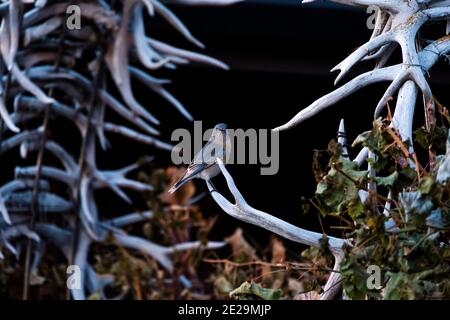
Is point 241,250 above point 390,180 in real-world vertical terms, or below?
below

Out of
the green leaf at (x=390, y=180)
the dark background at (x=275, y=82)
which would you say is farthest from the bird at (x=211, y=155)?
the dark background at (x=275, y=82)

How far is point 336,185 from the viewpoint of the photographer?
79.7 inches

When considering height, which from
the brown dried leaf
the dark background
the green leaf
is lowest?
the brown dried leaf

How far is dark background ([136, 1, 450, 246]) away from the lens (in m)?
5.11

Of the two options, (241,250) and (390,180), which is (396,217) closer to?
(390,180)

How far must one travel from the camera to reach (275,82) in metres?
5.62

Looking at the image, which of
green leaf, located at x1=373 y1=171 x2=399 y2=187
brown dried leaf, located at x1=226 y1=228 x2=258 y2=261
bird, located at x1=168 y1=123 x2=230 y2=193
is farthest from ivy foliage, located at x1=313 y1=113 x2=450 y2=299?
brown dried leaf, located at x1=226 y1=228 x2=258 y2=261

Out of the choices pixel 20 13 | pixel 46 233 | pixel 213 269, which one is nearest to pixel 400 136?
pixel 20 13

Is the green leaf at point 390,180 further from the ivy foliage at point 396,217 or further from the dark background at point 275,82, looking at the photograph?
the dark background at point 275,82

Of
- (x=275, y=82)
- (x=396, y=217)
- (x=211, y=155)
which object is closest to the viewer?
(x=396, y=217)

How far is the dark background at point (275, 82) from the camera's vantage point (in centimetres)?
511

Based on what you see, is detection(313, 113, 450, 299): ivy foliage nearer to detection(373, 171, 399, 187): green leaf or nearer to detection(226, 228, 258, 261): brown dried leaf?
detection(373, 171, 399, 187): green leaf

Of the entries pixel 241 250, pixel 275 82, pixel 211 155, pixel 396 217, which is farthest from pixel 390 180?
pixel 275 82

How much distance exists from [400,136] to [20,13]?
2224 millimetres
